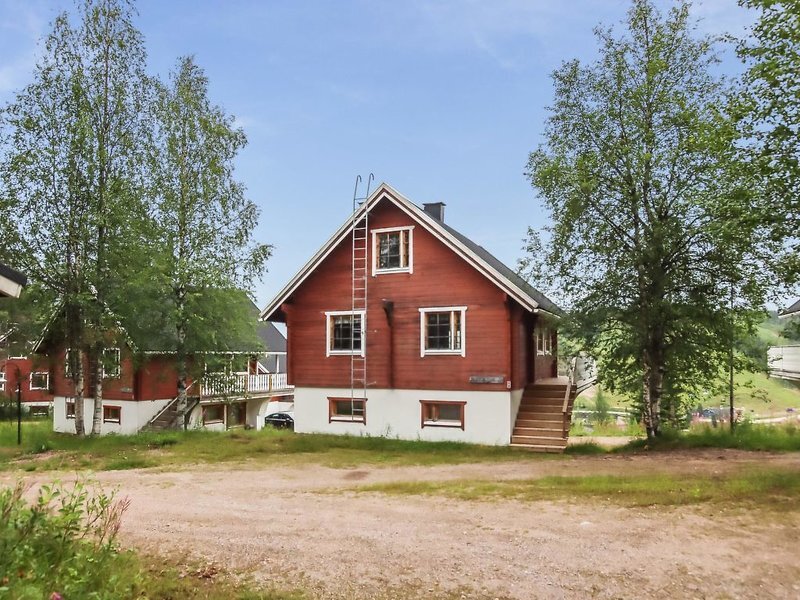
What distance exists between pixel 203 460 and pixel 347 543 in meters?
11.7

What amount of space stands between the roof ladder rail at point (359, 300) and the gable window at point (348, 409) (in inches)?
2.0

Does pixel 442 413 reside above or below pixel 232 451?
above

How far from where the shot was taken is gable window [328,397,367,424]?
23.8m

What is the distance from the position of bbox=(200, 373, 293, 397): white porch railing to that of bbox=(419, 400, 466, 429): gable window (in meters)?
7.94

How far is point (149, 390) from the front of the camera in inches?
1308

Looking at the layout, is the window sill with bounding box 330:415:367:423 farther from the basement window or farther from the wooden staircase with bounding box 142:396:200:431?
the basement window

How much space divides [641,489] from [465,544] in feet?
19.3

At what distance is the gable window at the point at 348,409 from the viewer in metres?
23.8

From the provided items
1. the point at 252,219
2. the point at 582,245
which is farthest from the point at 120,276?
the point at 582,245

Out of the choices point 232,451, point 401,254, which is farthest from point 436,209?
point 232,451

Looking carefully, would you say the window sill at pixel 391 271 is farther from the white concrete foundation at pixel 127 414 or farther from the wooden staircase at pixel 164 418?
the white concrete foundation at pixel 127 414

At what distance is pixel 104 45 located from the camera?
2453 cm

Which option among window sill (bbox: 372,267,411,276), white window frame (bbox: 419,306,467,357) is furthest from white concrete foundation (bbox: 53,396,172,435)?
white window frame (bbox: 419,306,467,357)

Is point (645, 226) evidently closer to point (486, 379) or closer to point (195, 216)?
point (486, 379)
